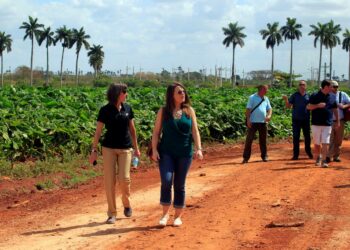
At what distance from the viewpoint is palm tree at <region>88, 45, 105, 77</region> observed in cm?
9075

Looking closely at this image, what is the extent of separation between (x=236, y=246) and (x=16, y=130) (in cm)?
689

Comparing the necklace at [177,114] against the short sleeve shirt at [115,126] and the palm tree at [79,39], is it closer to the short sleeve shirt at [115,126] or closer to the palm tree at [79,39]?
the short sleeve shirt at [115,126]

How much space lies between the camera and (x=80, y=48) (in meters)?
89.4

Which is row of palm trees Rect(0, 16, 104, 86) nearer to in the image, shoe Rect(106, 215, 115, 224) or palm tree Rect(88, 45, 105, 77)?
palm tree Rect(88, 45, 105, 77)

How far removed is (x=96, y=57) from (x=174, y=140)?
86156 millimetres

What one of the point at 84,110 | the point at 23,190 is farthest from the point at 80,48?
the point at 23,190

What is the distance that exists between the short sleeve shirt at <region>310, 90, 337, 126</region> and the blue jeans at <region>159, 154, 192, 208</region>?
5216 millimetres

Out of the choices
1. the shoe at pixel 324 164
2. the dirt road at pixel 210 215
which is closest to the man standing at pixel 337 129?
the shoe at pixel 324 164

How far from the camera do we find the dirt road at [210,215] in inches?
255

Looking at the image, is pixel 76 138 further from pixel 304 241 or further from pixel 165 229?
pixel 304 241

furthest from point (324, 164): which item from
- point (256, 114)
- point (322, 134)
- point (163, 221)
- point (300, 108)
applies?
point (163, 221)

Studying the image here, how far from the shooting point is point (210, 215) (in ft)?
25.1

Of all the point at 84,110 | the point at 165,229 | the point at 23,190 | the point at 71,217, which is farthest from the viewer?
the point at 84,110

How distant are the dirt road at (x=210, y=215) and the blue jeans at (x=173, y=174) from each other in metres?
0.37
